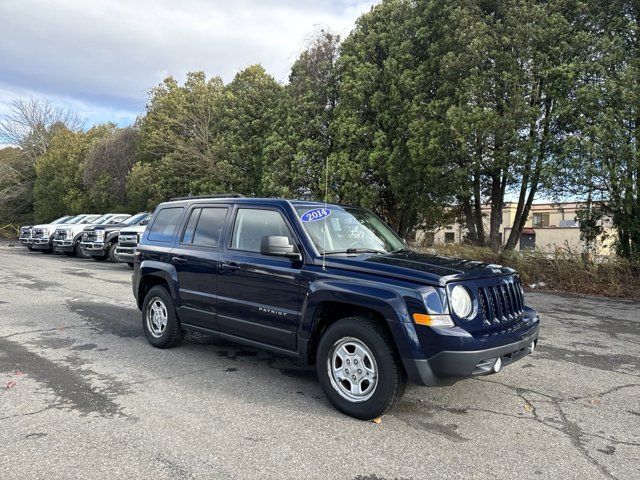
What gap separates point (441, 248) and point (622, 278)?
465 centimetres

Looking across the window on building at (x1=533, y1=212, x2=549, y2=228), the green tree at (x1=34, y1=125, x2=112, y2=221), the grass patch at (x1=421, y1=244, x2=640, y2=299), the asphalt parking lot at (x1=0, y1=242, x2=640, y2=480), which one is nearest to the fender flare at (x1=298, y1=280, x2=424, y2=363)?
the asphalt parking lot at (x1=0, y1=242, x2=640, y2=480)

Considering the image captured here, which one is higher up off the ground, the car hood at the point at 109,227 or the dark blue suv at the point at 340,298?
the car hood at the point at 109,227

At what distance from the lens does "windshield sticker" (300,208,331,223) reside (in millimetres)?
4684

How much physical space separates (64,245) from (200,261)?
17.3 metres

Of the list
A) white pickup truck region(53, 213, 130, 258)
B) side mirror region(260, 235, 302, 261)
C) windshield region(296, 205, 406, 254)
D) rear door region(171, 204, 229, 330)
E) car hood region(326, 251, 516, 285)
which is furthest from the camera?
white pickup truck region(53, 213, 130, 258)

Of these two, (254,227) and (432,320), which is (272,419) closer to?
(432,320)

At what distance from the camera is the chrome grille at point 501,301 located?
394 centimetres

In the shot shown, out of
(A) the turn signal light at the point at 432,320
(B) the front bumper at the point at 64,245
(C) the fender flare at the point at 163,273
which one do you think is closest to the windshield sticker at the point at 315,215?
(A) the turn signal light at the point at 432,320

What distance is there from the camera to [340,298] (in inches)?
159

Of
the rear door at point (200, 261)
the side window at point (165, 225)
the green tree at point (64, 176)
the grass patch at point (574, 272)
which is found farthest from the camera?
the green tree at point (64, 176)

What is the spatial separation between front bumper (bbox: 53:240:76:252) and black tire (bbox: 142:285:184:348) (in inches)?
619

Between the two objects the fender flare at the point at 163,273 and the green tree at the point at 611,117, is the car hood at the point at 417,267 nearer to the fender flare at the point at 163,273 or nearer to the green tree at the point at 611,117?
the fender flare at the point at 163,273

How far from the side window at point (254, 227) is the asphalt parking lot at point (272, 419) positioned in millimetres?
1366

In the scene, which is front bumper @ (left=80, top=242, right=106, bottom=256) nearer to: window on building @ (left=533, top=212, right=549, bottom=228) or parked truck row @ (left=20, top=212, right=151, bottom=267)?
parked truck row @ (left=20, top=212, right=151, bottom=267)
